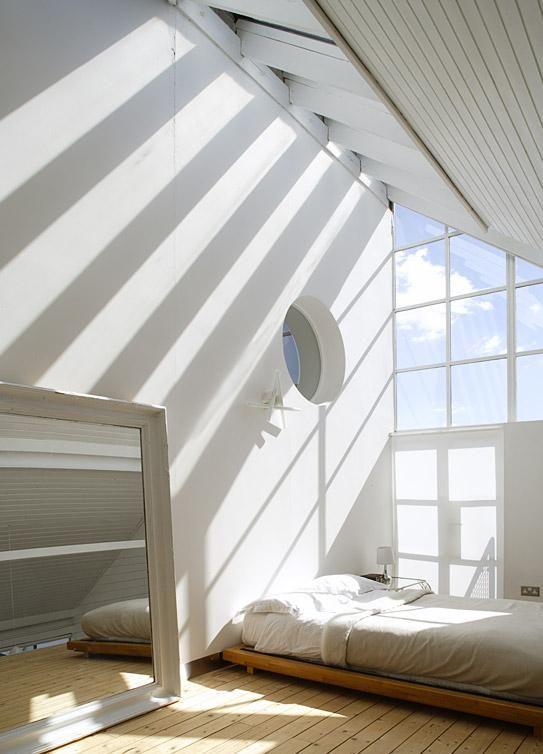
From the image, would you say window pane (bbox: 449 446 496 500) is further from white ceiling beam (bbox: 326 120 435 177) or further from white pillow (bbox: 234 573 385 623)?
white ceiling beam (bbox: 326 120 435 177)

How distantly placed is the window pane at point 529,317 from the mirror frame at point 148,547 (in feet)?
14.9

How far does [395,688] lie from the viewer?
415 centimetres

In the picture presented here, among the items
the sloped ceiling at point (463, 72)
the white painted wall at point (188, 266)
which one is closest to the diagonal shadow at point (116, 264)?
the white painted wall at point (188, 266)

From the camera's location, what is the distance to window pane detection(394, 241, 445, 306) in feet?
26.2

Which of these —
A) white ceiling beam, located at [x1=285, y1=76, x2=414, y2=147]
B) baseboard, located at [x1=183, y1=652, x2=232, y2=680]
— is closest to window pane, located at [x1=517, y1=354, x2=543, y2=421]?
white ceiling beam, located at [x1=285, y1=76, x2=414, y2=147]

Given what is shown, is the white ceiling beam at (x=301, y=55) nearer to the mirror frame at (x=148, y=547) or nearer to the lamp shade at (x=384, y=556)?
the mirror frame at (x=148, y=547)

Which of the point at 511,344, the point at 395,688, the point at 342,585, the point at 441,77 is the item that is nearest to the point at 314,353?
the point at 511,344

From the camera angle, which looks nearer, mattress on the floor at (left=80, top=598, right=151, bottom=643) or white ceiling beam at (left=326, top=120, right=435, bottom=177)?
mattress on the floor at (left=80, top=598, right=151, bottom=643)

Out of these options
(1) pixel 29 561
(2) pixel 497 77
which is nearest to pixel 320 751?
(1) pixel 29 561

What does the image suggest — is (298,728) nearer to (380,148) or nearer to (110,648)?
(110,648)

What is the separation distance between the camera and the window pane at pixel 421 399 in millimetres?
7785

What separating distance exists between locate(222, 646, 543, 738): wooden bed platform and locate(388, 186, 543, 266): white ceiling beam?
4028mm

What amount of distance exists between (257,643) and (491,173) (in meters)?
3.67

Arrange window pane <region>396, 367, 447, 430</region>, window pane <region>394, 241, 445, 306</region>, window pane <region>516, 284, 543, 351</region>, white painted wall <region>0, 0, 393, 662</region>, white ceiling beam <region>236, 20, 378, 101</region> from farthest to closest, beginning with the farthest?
window pane <region>394, 241, 445, 306</region> → window pane <region>396, 367, 447, 430</region> → window pane <region>516, 284, 543, 351</region> → white ceiling beam <region>236, 20, 378, 101</region> → white painted wall <region>0, 0, 393, 662</region>
